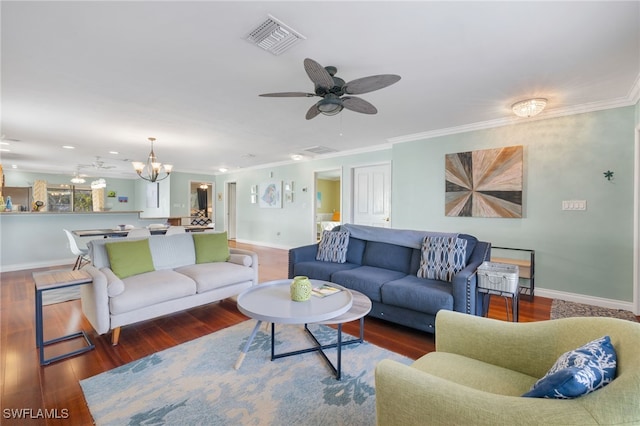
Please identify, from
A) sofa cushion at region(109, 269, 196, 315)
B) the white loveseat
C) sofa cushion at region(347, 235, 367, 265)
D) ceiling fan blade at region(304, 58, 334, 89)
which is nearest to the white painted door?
sofa cushion at region(347, 235, 367, 265)

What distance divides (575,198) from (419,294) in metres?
2.60

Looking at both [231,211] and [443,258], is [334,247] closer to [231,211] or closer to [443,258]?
[443,258]

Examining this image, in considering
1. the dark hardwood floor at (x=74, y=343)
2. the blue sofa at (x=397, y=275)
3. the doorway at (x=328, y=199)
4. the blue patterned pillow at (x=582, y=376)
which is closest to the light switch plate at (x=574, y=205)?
the dark hardwood floor at (x=74, y=343)

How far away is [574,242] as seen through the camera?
3.41m

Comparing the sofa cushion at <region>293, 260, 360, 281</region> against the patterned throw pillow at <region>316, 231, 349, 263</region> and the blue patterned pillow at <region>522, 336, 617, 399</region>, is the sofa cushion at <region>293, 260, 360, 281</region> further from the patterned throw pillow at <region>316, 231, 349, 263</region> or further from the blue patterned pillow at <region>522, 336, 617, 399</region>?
the blue patterned pillow at <region>522, 336, 617, 399</region>

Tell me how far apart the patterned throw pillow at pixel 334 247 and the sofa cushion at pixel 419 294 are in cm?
93

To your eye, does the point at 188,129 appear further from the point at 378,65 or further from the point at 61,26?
the point at 378,65

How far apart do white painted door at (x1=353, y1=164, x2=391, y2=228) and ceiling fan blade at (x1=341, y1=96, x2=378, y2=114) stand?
301 cm

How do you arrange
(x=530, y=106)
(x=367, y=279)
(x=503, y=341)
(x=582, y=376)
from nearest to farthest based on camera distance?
1. (x=582, y=376)
2. (x=503, y=341)
3. (x=367, y=279)
4. (x=530, y=106)

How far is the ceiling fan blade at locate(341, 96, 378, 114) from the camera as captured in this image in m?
2.39

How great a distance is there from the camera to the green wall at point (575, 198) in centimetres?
314

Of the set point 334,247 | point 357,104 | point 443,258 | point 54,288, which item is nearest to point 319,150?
point 334,247

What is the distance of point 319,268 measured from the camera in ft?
10.6

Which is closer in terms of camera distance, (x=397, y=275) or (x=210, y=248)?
(x=397, y=275)
